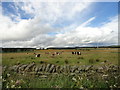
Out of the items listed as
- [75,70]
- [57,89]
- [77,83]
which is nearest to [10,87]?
[57,89]

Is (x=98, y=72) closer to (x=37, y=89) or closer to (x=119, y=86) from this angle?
(x=119, y=86)

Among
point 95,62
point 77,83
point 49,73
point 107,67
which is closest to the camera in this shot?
point 77,83

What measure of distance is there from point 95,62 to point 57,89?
379 inches

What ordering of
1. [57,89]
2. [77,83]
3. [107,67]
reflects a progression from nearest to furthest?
1. [57,89]
2. [77,83]
3. [107,67]

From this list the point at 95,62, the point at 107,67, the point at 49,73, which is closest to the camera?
the point at 49,73

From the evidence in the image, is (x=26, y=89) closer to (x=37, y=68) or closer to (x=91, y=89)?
(x=91, y=89)

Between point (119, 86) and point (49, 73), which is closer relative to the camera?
point (119, 86)

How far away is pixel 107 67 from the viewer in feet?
47.2

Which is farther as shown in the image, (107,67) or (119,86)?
(107,67)

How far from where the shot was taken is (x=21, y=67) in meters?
14.5

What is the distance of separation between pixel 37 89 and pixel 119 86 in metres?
5.68

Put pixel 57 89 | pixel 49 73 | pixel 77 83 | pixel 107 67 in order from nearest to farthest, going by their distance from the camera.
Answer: pixel 57 89 < pixel 77 83 < pixel 49 73 < pixel 107 67

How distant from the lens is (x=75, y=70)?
13664 mm

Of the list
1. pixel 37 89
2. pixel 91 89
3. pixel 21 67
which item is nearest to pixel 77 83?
pixel 91 89
